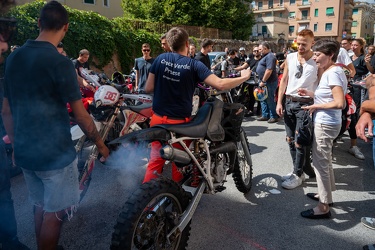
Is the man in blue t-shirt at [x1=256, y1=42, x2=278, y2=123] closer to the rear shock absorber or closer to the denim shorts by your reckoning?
the rear shock absorber

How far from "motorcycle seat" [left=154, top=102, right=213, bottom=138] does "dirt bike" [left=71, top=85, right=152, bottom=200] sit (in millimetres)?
934

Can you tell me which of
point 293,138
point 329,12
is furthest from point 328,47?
point 329,12

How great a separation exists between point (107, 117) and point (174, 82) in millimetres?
928

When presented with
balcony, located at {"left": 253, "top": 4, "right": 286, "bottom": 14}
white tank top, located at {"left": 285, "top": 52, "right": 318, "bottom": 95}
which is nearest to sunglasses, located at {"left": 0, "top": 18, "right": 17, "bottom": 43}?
white tank top, located at {"left": 285, "top": 52, "right": 318, "bottom": 95}

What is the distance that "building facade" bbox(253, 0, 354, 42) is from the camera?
2128 inches

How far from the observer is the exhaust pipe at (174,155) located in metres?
2.19

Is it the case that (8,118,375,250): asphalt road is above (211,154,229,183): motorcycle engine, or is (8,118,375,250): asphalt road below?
below

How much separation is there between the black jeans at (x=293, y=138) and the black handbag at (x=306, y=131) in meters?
0.08

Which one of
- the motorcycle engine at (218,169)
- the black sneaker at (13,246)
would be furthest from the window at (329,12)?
the black sneaker at (13,246)

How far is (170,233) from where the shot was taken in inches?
82.4

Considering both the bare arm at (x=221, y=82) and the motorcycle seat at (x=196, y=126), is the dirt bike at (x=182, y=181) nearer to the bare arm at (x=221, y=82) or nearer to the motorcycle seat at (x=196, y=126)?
the motorcycle seat at (x=196, y=126)

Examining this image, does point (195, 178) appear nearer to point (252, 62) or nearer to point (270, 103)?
point (270, 103)

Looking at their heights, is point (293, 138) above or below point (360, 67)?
below

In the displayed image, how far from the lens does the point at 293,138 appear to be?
3902 mm
